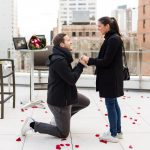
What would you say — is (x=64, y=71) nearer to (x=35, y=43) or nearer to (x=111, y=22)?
(x=111, y=22)

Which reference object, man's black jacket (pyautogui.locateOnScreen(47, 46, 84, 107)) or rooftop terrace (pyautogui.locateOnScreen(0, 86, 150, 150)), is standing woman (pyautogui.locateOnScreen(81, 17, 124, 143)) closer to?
man's black jacket (pyautogui.locateOnScreen(47, 46, 84, 107))

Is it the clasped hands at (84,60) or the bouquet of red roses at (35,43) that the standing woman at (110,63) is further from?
the bouquet of red roses at (35,43)

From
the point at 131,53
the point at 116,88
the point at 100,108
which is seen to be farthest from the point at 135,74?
the point at 116,88

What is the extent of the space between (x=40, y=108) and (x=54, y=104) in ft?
5.61

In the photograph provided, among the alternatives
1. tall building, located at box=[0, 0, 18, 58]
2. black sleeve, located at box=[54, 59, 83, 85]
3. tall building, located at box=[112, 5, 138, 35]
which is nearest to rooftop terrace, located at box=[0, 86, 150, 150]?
black sleeve, located at box=[54, 59, 83, 85]

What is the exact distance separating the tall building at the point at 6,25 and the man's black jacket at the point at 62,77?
13.5 feet

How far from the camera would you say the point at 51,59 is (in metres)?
3.21

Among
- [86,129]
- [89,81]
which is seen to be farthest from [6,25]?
[86,129]

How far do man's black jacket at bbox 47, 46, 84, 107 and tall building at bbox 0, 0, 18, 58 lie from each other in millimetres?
4111

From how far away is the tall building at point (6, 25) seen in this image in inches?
280

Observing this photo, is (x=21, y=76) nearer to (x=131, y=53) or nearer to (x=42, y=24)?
(x=42, y=24)

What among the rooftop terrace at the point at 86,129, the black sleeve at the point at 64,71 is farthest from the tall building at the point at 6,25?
the black sleeve at the point at 64,71

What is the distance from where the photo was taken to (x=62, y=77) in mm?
3117

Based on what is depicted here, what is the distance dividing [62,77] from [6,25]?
4.38 metres
